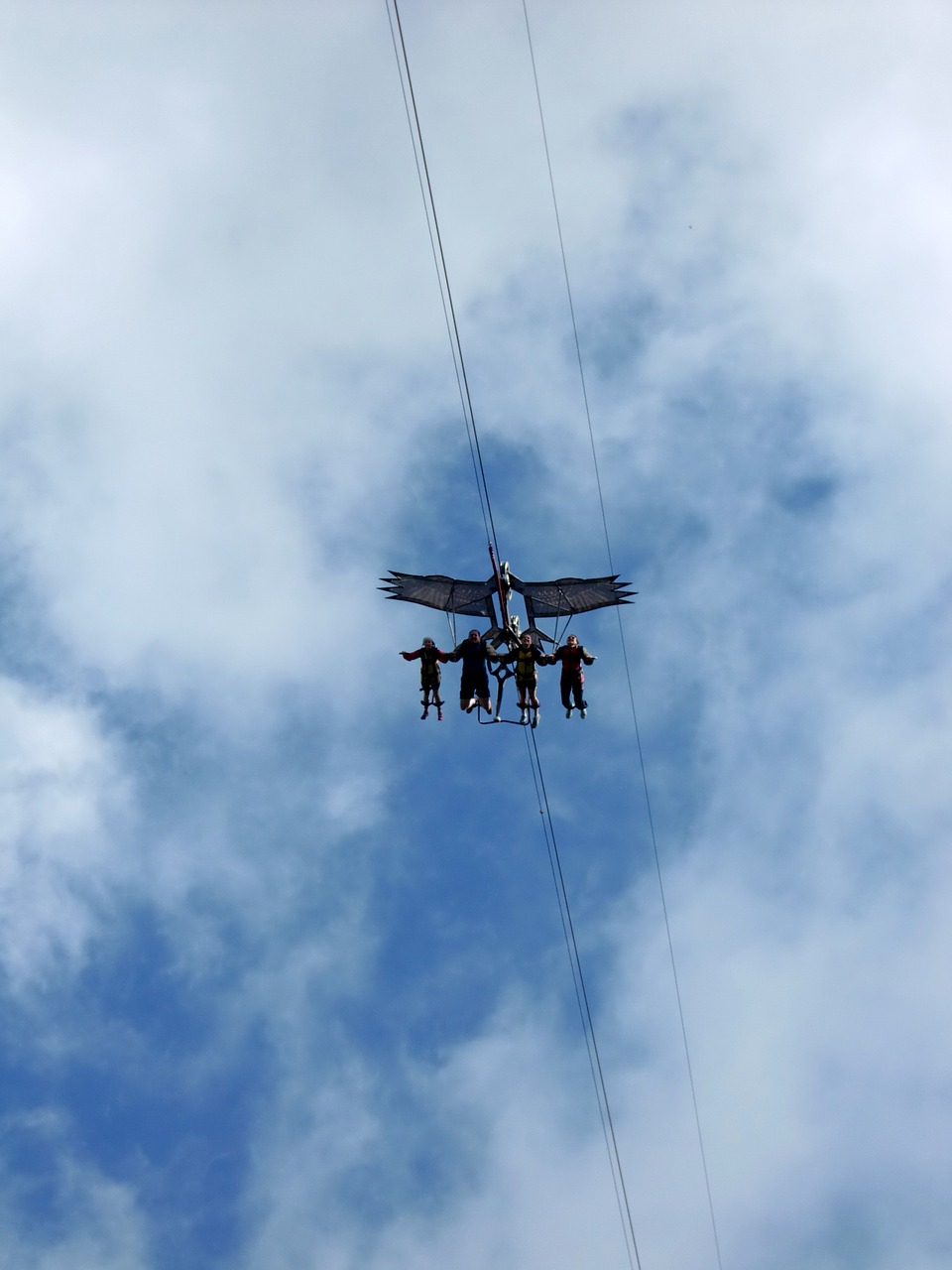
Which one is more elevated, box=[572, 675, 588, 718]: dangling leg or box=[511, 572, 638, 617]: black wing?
box=[511, 572, 638, 617]: black wing

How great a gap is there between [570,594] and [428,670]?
3439 mm

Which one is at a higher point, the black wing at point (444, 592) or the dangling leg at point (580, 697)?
the black wing at point (444, 592)

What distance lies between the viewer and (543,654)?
2594cm

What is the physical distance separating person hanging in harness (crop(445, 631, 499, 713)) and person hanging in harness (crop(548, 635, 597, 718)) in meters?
1.31

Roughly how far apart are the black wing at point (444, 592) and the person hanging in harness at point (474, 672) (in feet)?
4.14

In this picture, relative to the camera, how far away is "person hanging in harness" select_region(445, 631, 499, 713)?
2594 cm

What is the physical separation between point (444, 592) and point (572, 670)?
328cm

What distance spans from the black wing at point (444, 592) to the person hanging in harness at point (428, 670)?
153cm

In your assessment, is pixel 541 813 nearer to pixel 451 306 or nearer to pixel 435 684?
pixel 435 684

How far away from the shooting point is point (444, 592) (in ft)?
89.4

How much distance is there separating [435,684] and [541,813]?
3884 millimetres

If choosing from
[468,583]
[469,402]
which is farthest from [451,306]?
[468,583]

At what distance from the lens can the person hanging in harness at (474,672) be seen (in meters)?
25.9

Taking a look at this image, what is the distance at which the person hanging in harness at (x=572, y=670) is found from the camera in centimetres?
2595
